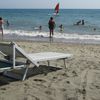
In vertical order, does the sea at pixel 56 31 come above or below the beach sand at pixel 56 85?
above

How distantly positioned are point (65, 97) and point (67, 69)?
7.89ft

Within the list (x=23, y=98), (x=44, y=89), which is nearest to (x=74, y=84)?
(x=44, y=89)

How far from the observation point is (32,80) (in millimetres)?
6855

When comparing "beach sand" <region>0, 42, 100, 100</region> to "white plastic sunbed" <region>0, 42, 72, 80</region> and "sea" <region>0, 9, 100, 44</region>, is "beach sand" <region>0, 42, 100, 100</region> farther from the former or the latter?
"sea" <region>0, 9, 100, 44</region>

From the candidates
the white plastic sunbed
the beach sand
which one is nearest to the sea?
the beach sand

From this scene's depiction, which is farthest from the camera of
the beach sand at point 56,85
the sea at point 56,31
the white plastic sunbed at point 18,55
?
the sea at point 56,31

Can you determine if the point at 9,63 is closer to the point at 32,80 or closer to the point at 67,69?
the point at 32,80

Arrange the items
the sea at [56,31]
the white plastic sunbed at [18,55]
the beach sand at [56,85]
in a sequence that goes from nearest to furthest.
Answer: the beach sand at [56,85], the white plastic sunbed at [18,55], the sea at [56,31]

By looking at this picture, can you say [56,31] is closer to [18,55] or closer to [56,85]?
[18,55]

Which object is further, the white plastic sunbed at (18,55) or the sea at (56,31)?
the sea at (56,31)

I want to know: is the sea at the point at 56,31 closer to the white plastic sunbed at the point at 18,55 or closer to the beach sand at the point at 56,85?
the beach sand at the point at 56,85

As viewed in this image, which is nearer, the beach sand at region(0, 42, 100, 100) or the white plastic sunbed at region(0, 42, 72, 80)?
the beach sand at region(0, 42, 100, 100)

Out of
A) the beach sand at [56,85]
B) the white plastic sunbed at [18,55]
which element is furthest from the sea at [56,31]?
the white plastic sunbed at [18,55]

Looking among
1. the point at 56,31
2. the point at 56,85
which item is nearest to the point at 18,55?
the point at 56,85
